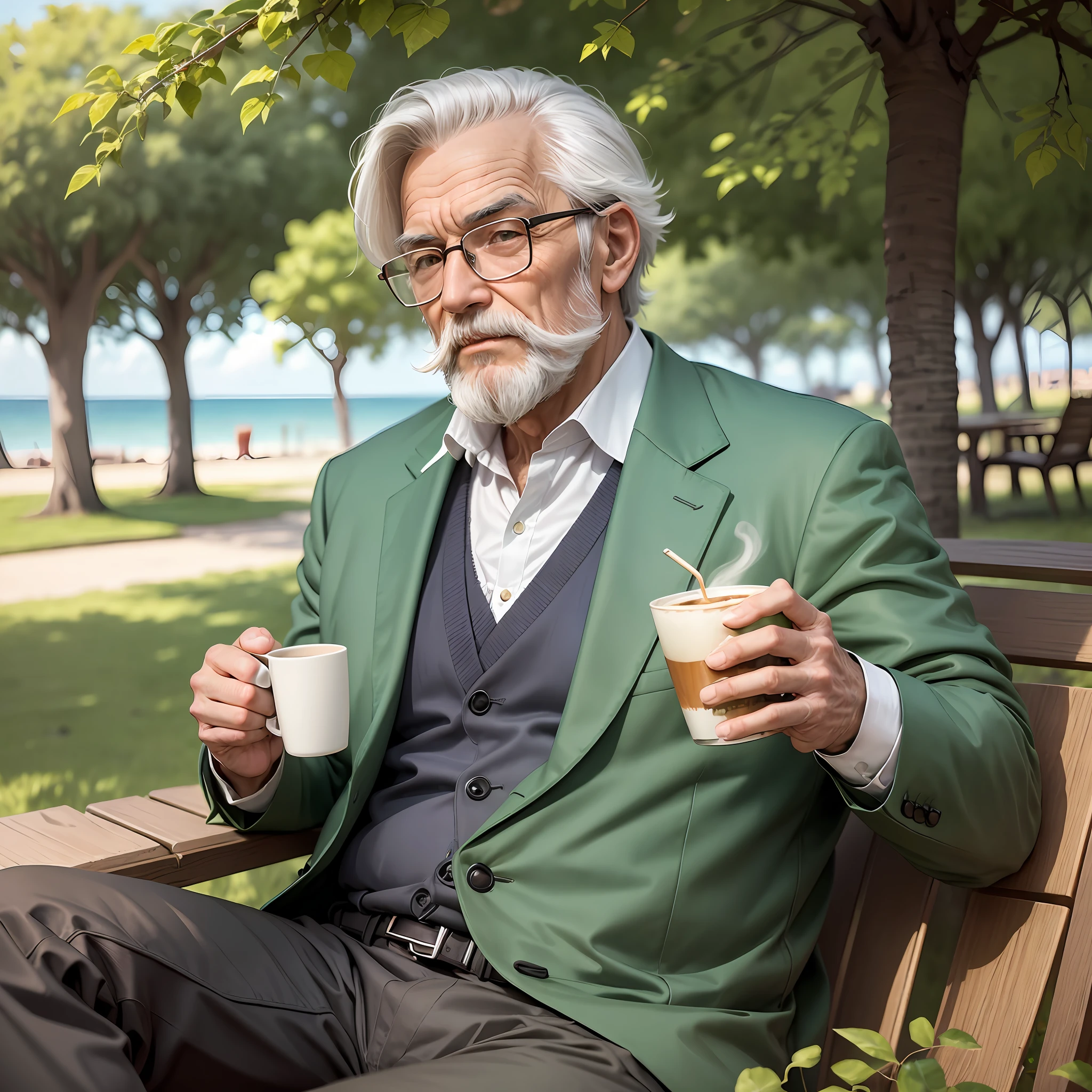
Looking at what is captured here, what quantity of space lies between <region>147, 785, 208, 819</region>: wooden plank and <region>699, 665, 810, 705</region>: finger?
1284mm

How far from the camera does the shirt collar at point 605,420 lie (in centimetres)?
213

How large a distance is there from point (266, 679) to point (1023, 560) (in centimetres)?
181

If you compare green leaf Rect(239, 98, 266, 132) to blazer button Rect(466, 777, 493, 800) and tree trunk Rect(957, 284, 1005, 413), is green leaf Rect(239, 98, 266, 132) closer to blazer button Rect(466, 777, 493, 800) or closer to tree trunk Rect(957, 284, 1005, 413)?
blazer button Rect(466, 777, 493, 800)

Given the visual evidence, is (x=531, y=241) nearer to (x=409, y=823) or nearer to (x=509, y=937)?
(x=409, y=823)

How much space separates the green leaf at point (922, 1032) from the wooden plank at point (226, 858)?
4.05 ft

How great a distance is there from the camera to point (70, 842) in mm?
2072

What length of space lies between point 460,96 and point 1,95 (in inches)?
420

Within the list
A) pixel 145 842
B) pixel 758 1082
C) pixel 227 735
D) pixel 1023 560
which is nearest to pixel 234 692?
pixel 227 735

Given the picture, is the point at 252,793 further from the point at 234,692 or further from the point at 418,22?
the point at 418,22

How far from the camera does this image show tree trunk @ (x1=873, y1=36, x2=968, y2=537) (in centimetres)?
371

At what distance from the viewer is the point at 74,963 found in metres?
1.54

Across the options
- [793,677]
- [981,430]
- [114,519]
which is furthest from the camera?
[981,430]

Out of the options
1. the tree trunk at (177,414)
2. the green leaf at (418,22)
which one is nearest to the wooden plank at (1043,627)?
the green leaf at (418,22)

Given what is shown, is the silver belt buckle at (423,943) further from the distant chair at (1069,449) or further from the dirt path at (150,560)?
the dirt path at (150,560)
